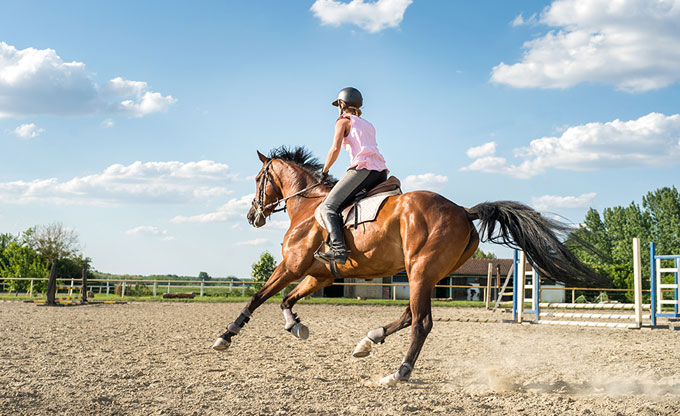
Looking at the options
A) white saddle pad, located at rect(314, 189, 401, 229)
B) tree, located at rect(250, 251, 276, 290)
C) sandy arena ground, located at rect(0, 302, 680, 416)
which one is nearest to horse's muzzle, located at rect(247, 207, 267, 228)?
white saddle pad, located at rect(314, 189, 401, 229)

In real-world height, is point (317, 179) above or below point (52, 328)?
above

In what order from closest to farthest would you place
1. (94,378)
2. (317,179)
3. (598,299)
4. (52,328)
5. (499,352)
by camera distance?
(94,378), (317,179), (499,352), (52,328), (598,299)

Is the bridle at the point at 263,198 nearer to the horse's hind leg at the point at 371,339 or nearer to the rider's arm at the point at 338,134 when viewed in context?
the rider's arm at the point at 338,134

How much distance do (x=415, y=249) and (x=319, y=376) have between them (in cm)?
196

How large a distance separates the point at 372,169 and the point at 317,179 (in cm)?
121

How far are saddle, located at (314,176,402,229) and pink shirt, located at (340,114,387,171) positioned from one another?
0.23 meters

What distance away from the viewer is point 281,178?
7.41 metres

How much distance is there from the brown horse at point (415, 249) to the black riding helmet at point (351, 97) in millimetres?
1249

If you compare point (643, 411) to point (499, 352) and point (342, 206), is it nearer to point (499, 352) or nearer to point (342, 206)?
point (342, 206)

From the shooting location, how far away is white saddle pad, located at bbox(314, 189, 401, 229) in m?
5.89

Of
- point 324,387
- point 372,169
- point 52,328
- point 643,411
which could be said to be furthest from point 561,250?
point 52,328

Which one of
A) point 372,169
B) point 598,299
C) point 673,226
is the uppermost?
point 673,226

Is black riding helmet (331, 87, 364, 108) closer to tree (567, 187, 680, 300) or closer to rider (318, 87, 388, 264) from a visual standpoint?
rider (318, 87, 388, 264)

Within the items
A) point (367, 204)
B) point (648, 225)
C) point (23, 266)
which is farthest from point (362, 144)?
point (648, 225)
